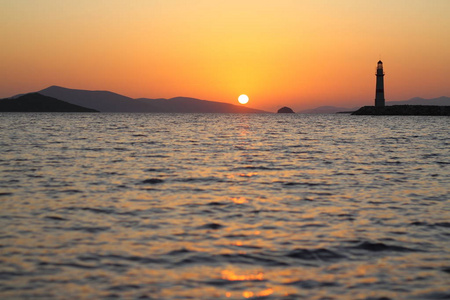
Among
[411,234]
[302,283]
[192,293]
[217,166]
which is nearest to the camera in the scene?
[192,293]

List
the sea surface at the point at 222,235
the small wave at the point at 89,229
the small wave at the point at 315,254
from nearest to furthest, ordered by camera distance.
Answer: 1. the sea surface at the point at 222,235
2. the small wave at the point at 315,254
3. the small wave at the point at 89,229

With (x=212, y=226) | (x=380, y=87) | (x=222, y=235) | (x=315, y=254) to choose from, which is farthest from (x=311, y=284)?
(x=380, y=87)

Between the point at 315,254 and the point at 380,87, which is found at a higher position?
the point at 380,87

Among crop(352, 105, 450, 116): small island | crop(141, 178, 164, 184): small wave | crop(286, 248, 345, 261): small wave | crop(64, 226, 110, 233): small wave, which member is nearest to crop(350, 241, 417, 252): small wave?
crop(286, 248, 345, 261): small wave

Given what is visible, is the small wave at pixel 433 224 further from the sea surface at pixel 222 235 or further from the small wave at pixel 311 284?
the small wave at pixel 311 284

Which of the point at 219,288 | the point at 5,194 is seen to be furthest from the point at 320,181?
the point at 219,288

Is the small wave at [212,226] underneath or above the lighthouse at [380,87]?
underneath

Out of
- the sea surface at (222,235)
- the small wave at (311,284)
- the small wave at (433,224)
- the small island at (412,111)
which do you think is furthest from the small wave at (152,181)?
→ the small island at (412,111)

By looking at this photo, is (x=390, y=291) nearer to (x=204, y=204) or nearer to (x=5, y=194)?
(x=204, y=204)

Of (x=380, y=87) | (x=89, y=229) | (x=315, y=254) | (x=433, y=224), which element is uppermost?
(x=380, y=87)

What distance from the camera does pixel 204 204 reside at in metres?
14.9

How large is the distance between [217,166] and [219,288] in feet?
58.4

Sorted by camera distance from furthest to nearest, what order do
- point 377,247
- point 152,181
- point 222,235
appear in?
point 152,181 → point 222,235 → point 377,247

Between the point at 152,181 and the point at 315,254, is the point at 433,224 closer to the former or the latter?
the point at 315,254
